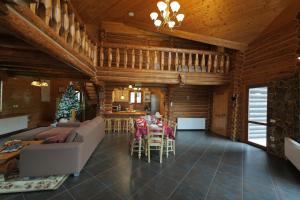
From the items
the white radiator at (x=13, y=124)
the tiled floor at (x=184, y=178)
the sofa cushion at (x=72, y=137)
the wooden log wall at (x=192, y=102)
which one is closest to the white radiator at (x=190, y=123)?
the wooden log wall at (x=192, y=102)

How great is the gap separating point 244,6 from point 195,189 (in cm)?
471

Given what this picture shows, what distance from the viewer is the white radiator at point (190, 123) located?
27.1ft

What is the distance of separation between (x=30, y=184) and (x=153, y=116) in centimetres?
385

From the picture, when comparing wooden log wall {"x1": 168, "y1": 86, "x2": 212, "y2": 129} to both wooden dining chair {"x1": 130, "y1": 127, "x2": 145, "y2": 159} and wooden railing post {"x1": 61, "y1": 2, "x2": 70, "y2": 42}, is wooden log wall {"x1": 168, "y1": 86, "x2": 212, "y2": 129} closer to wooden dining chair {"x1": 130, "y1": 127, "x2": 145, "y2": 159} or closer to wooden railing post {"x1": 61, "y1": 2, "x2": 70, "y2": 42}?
wooden dining chair {"x1": 130, "y1": 127, "x2": 145, "y2": 159}

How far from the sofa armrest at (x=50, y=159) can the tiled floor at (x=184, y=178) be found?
0.95 feet

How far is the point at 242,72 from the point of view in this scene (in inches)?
249

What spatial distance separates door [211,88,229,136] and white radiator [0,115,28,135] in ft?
28.2

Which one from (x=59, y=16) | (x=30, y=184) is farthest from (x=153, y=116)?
(x=59, y=16)

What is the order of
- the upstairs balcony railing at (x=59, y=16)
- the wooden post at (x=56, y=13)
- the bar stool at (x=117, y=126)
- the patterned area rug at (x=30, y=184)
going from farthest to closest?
the bar stool at (x=117, y=126) → the patterned area rug at (x=30, y=184) → the wooden post at (x=56, y=13) → the upstairs balcony railing at (x=59, y=16)

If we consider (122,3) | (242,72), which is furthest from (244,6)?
(122,3)

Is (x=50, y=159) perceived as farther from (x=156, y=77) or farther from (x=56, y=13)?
(x=156, y=77)

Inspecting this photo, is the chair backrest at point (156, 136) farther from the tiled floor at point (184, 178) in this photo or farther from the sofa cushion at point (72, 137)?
the sofa cushion at point (72, 137)

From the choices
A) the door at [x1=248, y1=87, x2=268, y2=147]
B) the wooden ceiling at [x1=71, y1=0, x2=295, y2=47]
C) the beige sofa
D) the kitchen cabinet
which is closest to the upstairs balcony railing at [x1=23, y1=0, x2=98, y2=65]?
the beige sofa

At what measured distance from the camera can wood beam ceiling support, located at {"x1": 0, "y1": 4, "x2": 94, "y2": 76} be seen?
1.47m
